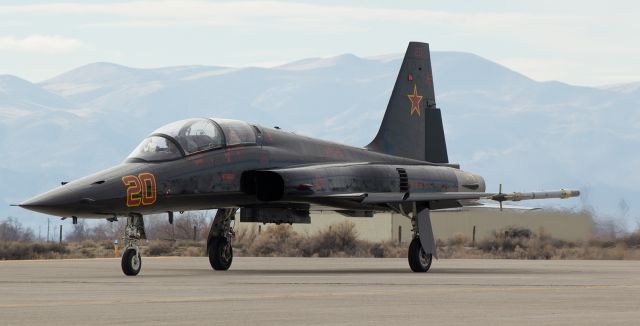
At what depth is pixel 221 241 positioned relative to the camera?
2697cm

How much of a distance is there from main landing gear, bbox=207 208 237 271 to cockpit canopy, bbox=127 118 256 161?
237 cm

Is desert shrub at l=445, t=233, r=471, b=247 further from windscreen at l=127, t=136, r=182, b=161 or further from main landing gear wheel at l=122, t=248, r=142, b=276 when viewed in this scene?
main landing gear wheel at l=122, t=248, r=142, b=276

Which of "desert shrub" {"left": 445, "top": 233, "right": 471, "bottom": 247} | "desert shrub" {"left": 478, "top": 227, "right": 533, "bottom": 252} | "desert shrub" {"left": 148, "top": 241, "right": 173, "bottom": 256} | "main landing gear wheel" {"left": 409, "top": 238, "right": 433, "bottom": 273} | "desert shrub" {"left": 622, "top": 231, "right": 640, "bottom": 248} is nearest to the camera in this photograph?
"main landing gear wheel" {"left": 409, "top": 238, "right": 433, "bottom": 273}

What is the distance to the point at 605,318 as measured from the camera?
12.5m

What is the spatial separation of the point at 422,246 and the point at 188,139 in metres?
5.43

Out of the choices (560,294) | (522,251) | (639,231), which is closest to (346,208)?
(560,294)

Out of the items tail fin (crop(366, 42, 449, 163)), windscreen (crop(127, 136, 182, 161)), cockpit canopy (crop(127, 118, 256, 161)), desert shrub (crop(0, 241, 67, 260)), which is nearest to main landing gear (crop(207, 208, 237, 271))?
cockpit canopy (crop(127, 118, 256, 161))

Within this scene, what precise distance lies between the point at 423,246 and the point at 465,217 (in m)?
40.3

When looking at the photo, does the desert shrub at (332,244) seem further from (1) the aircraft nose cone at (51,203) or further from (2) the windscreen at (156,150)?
(1) the aircraft nose cone at (51,203)

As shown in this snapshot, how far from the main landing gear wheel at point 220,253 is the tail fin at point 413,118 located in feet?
14.6

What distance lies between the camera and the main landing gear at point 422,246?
26.2m

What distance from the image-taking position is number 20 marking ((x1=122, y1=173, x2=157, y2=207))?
74.2 ft

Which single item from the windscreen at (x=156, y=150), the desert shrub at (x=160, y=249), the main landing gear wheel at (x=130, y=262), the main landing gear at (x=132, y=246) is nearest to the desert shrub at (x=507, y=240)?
the desert shrub at (x=160, y=249)

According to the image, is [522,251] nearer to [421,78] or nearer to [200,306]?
[421,78]
